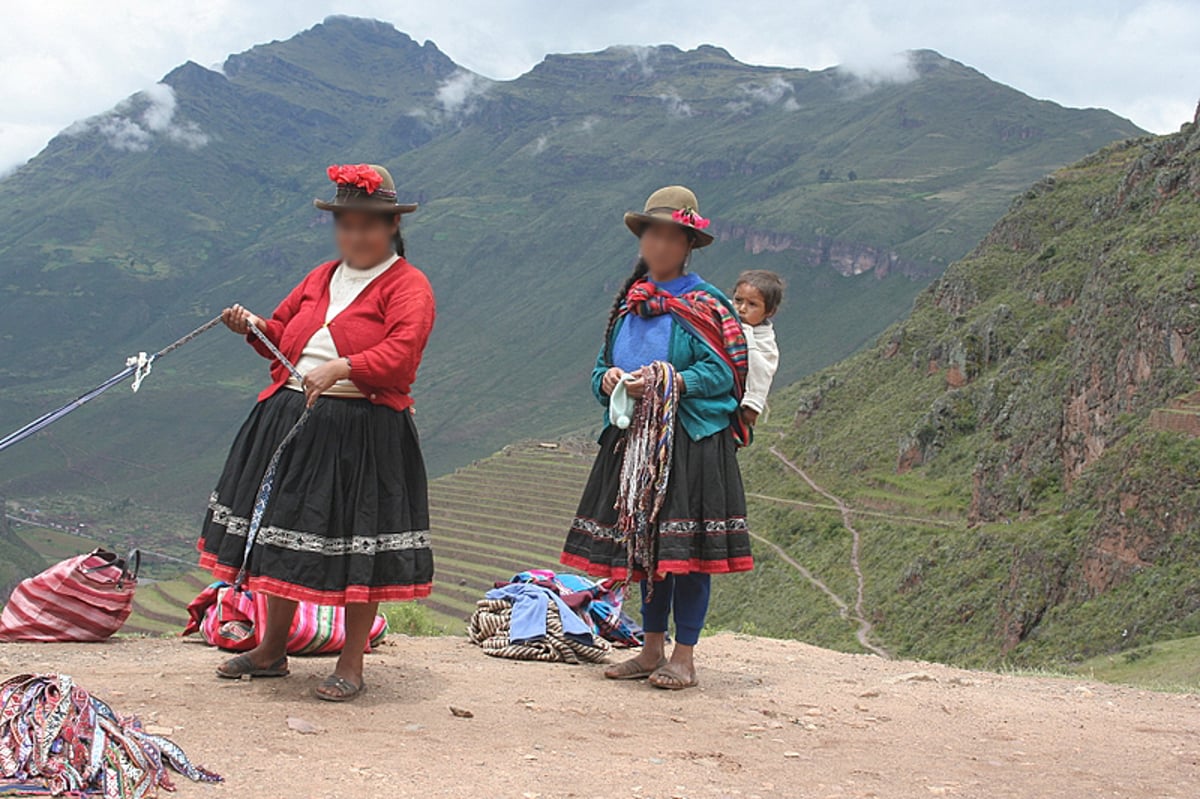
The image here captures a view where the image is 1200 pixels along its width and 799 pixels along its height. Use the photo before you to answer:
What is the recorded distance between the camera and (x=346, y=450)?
4918 mm

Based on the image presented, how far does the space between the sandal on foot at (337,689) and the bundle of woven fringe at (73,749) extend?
3.88 ft

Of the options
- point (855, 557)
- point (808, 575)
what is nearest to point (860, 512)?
point (855, 557)

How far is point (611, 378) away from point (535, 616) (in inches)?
67.8

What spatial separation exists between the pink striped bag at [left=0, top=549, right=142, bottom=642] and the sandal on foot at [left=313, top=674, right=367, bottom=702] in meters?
1.72

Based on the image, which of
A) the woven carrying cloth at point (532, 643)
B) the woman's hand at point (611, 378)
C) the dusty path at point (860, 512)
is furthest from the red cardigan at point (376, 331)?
the dusty path at point (860, 512)

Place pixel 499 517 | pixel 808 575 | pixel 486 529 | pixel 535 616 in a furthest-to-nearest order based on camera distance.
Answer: pixel 499 517
pixel 486 529
pixel 808 575
pixel 535 616

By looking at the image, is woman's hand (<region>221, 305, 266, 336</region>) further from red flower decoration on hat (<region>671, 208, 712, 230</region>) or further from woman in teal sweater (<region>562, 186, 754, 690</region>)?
red flower decoration on hat (<region>671, 208, 712, 230</region>)

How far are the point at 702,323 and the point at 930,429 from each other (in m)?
43.1

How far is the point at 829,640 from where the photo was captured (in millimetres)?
32375

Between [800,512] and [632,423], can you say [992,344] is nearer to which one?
[800,512]

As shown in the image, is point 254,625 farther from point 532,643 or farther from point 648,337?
point 648,337

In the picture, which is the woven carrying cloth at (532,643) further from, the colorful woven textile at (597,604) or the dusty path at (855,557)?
the dusty path at (855,557)

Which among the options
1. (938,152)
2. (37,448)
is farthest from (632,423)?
(938,152)

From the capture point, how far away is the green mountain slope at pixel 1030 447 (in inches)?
→ 991
